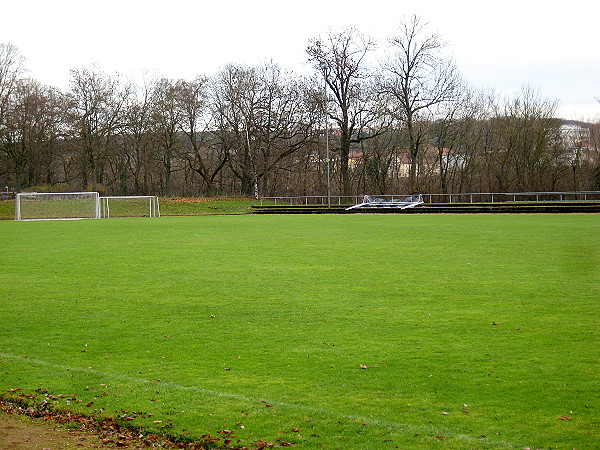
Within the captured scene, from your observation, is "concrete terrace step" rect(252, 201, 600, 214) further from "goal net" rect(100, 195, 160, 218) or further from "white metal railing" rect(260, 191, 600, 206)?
"goal net" rect(100, 195, 160, 218)

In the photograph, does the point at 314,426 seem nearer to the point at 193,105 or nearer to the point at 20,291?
the point at 20,291

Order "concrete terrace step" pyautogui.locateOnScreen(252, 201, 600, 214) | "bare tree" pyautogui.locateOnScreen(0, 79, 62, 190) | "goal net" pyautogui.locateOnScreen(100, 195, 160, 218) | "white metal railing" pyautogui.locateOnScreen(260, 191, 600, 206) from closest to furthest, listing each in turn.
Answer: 1. "concrete terrace step" pyautogui.locateOnScreen(252, 201, 600, 214)
2. "white metal railing" pyautogui.locateOnScreen(260, 191, 600, 206)
3. "goal net" pyautogui.locateOnScreen(100, 195, 160, 218)
4. "bare tree" pyautogui.locateOnScreen(0, 79, 62, 190)

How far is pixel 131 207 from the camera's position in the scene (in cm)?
5756

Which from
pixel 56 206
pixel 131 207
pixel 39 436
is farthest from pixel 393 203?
pixel 39 436

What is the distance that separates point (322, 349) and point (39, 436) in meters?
3.44

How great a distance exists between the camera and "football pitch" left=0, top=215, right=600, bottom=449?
17.5 ft

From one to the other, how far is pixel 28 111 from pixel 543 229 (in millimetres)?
50185

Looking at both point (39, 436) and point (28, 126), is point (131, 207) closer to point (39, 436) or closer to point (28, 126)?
point (28, 126)

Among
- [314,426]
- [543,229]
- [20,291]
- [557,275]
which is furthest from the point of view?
[543,229]

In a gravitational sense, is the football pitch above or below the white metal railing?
below

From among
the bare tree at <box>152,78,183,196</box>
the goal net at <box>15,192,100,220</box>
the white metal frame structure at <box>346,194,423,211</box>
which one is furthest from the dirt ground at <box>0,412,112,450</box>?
the bare tree at <box>152,78,183,196</box>

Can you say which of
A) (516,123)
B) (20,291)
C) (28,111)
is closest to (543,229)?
(20,291)

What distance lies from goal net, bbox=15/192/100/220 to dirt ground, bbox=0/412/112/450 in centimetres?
4727

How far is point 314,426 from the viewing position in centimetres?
525
